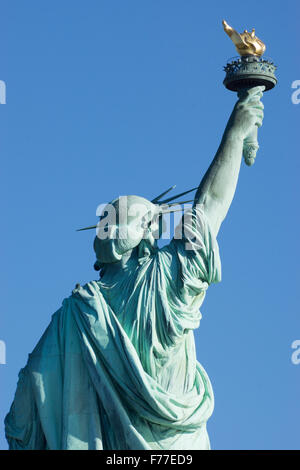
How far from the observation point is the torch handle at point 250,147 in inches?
1203

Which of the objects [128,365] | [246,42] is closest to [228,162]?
[246,42]

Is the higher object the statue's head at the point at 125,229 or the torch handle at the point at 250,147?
the torch handle at the point at 250,147

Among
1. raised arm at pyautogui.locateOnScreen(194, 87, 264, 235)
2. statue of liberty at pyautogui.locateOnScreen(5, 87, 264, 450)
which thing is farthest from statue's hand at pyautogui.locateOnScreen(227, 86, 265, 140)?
statue of liberty at pyautogui.locateOnScreen(5, 87, 264, 450)

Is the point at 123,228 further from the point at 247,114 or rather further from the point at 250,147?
the point at 247,114

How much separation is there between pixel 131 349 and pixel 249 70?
4.38 metres

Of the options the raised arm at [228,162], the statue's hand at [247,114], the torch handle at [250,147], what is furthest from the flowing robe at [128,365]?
the statue's hand at [247,114]

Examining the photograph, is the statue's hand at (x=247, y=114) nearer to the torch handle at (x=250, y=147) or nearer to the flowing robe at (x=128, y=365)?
the torch handle at (x=250, y=147)

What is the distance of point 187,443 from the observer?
2909 cm

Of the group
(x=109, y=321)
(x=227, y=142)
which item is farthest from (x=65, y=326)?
(x=227, y=142)

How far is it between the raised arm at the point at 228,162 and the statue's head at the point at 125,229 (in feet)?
1.18

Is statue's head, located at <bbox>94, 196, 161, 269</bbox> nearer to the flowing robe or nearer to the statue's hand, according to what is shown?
the flowing robe

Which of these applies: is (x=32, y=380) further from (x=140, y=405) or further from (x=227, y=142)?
(x=227, y=142)

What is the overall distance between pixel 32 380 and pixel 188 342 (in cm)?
216
